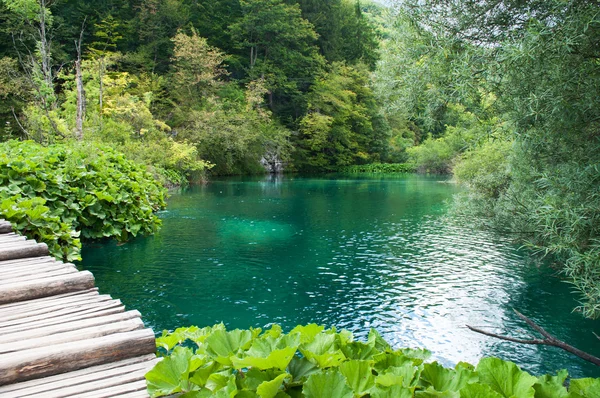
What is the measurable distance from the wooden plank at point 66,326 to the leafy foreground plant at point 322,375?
0.87 metres

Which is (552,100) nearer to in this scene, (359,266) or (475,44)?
(475,44)

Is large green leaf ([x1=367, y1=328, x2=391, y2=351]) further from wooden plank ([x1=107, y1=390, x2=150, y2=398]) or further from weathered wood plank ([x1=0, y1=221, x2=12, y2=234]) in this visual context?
weathered wood plank ([x1=0, y1=221, x2=12, y2=234])

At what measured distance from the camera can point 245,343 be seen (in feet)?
6.12

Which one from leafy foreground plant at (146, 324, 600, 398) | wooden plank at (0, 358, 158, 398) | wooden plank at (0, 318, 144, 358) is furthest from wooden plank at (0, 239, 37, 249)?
leafy foreground plant at (146, 324, 600, 398)

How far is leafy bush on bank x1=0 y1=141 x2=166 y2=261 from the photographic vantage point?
6.72 m

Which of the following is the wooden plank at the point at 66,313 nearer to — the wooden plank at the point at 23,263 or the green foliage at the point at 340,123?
the wooden plank at the point at 23,263

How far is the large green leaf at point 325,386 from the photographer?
1452mm

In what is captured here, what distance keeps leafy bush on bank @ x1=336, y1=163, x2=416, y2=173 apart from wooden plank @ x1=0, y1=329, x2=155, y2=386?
39163mm

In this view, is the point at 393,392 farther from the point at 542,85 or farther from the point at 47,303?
the point at 542,85

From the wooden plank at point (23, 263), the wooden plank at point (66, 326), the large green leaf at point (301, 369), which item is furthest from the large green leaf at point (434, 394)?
the wooden plank at point (23, 263)

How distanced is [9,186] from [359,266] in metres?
6.33

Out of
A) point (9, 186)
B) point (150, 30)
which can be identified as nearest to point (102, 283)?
point (9, 186)

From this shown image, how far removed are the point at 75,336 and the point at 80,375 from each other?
1.09ft

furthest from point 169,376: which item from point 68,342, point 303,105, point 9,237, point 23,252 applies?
point 303,105
